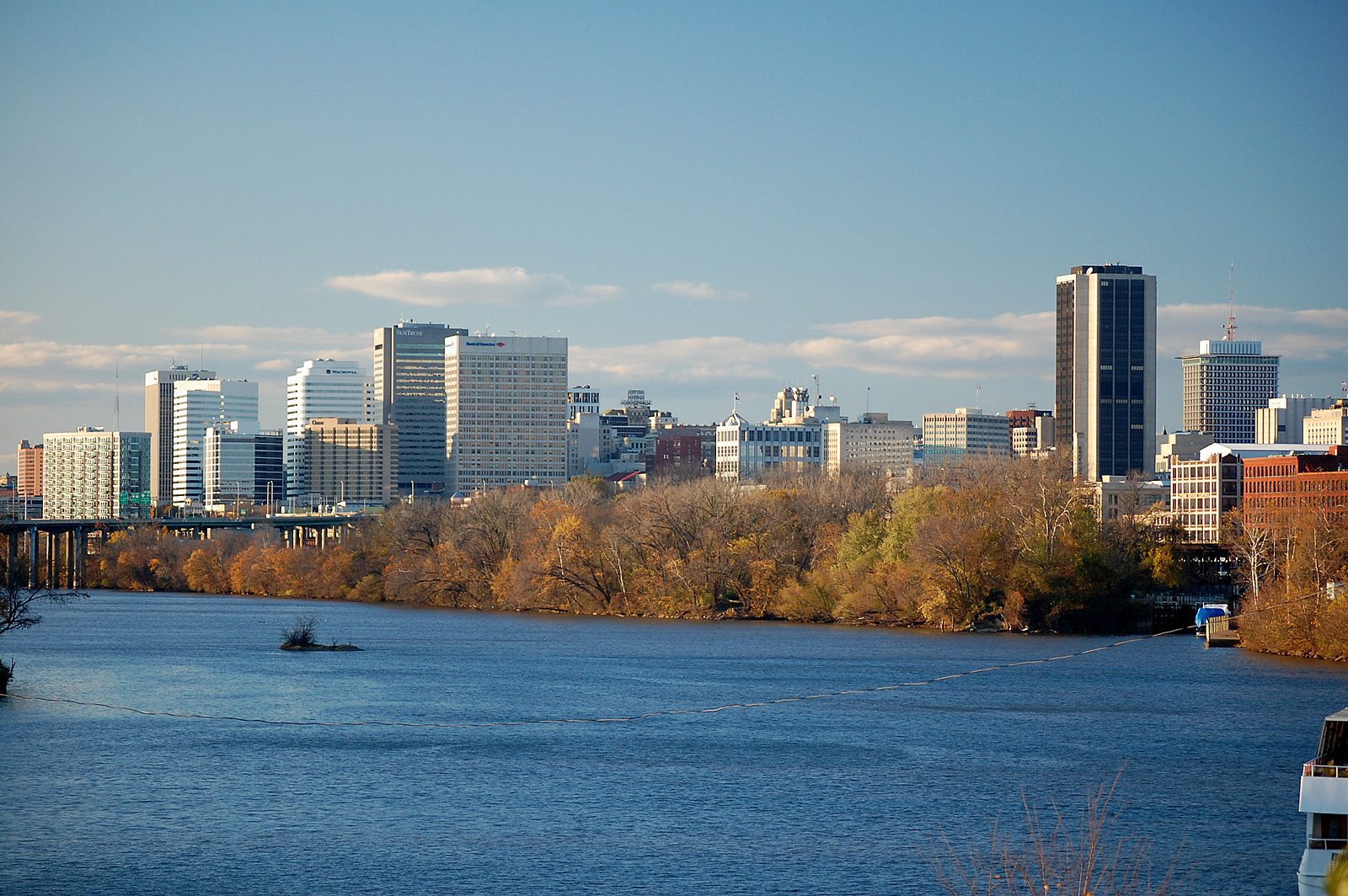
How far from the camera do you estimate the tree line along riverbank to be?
3903 inches

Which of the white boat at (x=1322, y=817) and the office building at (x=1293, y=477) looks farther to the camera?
the office building at (x=1293, y=477)

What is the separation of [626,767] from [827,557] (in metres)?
62.0

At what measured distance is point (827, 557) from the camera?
11156 cm

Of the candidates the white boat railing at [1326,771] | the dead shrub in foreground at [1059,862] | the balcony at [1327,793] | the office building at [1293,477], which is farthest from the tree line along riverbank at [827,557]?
the balcony at [1327,793]

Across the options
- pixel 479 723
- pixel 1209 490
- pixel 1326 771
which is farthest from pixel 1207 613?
pixel 1209 490

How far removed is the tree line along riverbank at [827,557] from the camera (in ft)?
325

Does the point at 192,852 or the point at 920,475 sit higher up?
the point at 920,475

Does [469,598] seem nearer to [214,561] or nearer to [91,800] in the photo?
[214,561]

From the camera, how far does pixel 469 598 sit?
13150cm

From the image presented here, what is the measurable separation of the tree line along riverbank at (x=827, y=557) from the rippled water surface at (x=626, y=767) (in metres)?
13.2

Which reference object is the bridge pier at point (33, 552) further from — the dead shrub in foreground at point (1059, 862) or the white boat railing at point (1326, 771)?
the white boat railing at point (1326, 771)

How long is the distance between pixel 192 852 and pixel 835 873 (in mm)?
14232

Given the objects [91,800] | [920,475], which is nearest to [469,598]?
[920,475]

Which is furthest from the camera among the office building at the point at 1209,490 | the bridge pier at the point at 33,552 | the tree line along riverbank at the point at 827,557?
the office building at the point at 1209,490
